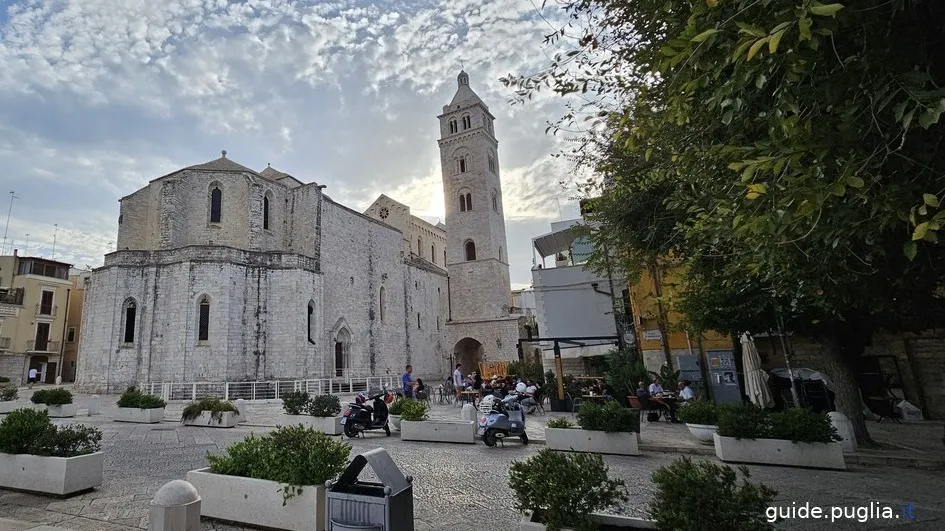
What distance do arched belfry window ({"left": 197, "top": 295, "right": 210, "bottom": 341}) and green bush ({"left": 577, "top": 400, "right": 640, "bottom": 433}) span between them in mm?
18969

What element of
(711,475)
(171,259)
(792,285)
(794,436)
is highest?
(171,259)

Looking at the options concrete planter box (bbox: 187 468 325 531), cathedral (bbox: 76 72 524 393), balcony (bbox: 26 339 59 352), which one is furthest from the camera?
balcony (bbox: 26 339 59 352)

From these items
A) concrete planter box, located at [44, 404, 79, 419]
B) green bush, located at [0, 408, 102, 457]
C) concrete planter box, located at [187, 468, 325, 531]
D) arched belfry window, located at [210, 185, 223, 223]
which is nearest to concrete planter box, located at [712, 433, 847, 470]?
concrete planter box, located at [187, 468, 325, 531]

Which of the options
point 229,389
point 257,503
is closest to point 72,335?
point 229,389

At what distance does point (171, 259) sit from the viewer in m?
20.8

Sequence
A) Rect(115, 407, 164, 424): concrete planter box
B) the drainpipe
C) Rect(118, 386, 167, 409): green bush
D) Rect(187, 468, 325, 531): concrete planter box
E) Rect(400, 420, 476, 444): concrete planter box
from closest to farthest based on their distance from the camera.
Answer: Rect(187, 468, 325, 531): concrete planter box → Rect(400, 420, 476, 444): concrete planter box → Rect(115, 407, 164, 424): concrete planter box → Rect(118, 386, 167, 409): green bush → the drainpipe

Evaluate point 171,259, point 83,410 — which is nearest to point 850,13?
point 83,410

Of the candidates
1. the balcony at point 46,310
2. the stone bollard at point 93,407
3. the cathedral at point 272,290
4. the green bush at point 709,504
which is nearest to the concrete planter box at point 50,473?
the green bush at point 709,504

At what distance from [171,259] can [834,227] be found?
24.6 meters

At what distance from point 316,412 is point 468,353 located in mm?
26857

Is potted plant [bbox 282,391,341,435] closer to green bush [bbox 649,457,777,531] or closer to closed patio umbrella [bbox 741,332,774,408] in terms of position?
green bush [bbox 649,457,777,531]

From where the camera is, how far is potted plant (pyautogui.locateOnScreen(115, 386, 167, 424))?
39.0 ft

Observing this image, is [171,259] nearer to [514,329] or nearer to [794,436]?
[514,329]

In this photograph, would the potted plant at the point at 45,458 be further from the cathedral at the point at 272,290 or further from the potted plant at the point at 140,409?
the cathedral at the point at 272,290
